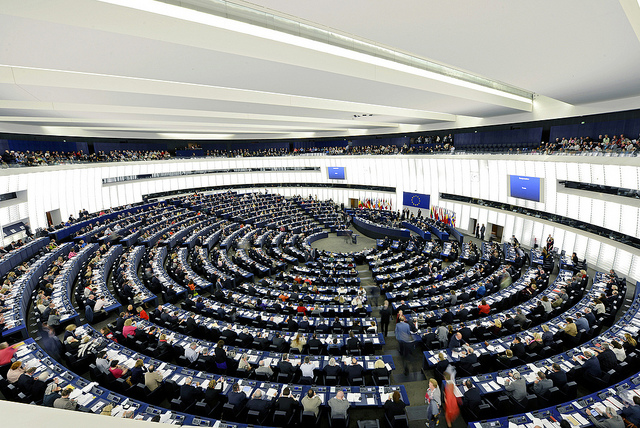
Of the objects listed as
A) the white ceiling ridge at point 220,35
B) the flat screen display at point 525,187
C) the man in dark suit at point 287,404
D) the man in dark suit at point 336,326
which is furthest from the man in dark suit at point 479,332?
the flat screen display at point 525,187

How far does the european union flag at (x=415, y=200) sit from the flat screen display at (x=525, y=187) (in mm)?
9094

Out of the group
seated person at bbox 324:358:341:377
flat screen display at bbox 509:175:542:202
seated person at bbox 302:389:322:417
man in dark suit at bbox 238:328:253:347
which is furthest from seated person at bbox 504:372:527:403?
flat screen display at bbox 509:175:542:202

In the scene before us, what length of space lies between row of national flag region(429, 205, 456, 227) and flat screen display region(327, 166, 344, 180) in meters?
12.7

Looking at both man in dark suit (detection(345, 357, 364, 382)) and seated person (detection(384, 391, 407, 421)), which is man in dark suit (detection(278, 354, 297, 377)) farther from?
seated person (detection(384, 391, 407, 421))

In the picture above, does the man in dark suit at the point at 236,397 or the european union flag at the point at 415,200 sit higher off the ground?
the european union flag at the point at 415,200

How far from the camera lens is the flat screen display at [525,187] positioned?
20.6 metres

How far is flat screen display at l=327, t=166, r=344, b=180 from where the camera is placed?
3909cm

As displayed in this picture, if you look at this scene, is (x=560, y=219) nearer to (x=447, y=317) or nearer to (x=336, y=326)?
(x=447, y=317)

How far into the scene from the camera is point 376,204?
120 ft

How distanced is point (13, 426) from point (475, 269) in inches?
691

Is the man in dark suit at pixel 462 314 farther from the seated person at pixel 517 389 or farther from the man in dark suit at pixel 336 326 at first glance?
the man in dark suit at pixel 336 326

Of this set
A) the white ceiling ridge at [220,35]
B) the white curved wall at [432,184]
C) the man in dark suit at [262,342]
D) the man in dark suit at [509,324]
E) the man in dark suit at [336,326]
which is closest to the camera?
the white ceiling ridge at [220,35]

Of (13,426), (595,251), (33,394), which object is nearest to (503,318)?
(595,251)

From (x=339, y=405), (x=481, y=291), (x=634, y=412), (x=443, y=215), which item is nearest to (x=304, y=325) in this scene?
(x=339, y=405)
